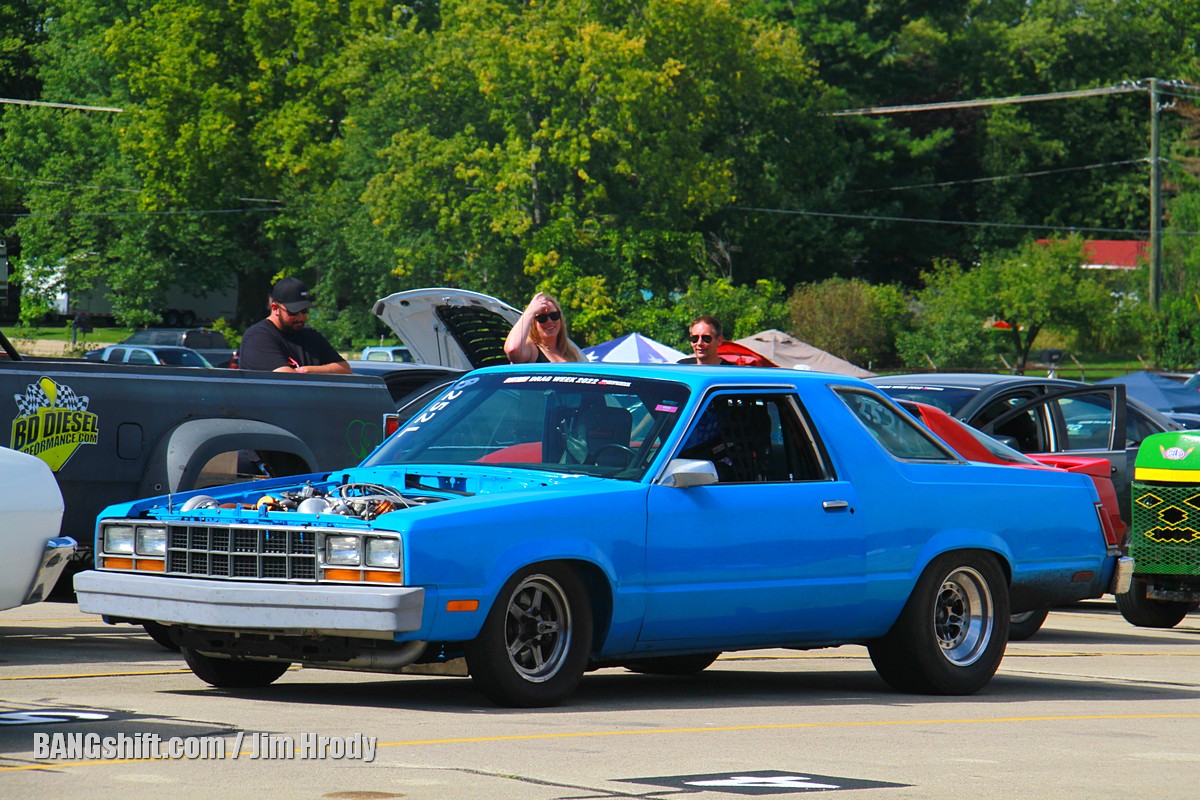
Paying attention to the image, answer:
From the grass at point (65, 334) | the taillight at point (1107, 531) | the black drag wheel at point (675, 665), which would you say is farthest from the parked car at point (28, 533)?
the grass at point (65, 334)

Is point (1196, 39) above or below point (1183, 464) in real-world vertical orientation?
above

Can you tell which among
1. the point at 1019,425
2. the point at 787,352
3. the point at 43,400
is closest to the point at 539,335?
the point at 43,400

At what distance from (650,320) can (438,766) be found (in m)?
50.4

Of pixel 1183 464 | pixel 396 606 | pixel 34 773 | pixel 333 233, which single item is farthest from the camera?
pixel 333 233

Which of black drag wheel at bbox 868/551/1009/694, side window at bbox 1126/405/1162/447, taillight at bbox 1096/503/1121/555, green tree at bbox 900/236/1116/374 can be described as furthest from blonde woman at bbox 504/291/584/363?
green tree at bbox 900/236/1116/374

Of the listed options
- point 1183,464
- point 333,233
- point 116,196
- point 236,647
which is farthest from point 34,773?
point 116,196

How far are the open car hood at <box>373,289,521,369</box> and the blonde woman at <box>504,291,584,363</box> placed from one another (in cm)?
472

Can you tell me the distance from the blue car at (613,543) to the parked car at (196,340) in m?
39.8

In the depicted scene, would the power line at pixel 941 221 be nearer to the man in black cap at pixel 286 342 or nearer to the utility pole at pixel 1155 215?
the utility pole at pixel 1155 215

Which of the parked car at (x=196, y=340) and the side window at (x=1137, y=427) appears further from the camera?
the parked car at (x=196, y=340)

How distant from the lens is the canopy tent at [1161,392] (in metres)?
36.3

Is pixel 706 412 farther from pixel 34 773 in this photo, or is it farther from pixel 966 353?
pixel 966 353

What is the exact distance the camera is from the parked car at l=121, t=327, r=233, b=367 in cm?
5006

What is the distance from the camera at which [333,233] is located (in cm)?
6078
